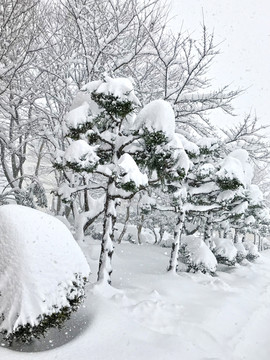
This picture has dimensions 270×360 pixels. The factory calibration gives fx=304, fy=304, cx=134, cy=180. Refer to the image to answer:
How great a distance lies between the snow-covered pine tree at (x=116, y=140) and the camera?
229 inches

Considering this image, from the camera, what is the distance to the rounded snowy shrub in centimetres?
375

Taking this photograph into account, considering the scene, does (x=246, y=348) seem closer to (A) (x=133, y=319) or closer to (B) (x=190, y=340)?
(B) (x=190, y=340)

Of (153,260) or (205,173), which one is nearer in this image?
(205,173)

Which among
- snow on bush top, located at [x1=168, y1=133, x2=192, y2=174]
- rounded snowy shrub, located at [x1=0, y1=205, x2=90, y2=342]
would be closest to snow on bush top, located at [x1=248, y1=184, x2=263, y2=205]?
snow on bush top, located at [x1=168, y1=133, x2=192, y2=174]

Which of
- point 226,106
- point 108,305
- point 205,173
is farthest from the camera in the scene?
point 226,106

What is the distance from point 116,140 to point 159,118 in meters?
1.25

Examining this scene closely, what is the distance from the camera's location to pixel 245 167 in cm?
1040

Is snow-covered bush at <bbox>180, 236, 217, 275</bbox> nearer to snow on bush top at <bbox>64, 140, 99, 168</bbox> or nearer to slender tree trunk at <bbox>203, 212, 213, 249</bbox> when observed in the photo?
slender tree trunk at <bbox>203, 212, 213, 249</bbox>

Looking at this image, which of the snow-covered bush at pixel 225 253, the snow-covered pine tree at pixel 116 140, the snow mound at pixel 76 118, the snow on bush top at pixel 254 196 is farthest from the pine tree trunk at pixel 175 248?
the snow on bush top at pixel 254 196

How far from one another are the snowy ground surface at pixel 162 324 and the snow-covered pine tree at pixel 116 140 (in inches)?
49.1

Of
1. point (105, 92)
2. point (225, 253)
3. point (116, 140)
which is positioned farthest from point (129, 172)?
point (225, 253)

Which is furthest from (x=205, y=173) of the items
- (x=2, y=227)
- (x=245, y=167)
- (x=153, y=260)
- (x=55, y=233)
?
(x=2, y=227)

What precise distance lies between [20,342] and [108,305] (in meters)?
1.53

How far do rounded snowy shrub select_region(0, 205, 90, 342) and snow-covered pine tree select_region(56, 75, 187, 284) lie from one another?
5.64 feet
